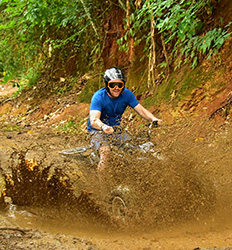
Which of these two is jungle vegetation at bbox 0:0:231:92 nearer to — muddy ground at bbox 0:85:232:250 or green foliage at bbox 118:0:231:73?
green foliage at bbox 118:0:231:73

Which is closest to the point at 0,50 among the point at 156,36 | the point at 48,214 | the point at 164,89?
the point at 156,36

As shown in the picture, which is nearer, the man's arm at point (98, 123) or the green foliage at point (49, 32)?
the man's arm at point (98, 123)

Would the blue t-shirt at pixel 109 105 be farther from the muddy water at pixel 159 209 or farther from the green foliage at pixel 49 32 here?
the green foliage at pixel 49 32

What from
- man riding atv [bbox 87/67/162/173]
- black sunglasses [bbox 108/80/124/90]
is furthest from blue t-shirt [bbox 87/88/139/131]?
black sunglasses [bbox 108/80/124/90]

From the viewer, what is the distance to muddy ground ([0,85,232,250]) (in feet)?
10.6

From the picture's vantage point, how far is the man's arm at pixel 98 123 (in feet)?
10.9

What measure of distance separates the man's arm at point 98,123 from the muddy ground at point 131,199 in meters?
0.40

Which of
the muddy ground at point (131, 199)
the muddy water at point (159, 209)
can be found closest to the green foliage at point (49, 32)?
the muddy ground at point (131, 199)

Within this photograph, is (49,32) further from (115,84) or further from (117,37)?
(115,84)

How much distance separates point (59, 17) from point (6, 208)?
7595 millimetres

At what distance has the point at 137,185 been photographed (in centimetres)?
360

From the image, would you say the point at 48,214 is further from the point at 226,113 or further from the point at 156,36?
the point at 156,36

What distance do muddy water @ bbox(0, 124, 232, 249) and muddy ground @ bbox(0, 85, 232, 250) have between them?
0.01m

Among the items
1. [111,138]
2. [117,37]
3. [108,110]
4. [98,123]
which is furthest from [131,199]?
[117,37]
